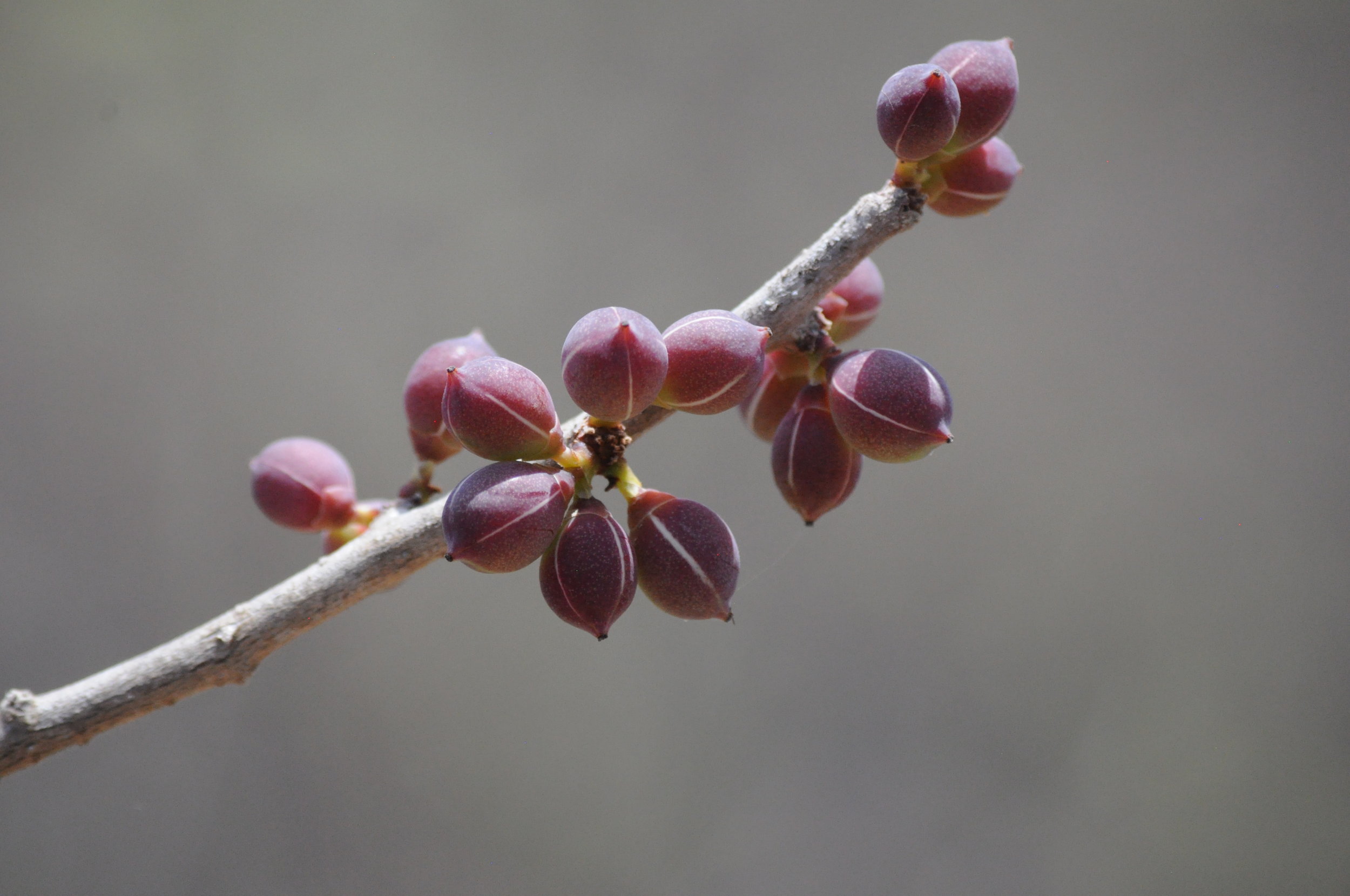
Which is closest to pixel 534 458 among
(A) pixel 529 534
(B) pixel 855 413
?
(A) pixel 529 534

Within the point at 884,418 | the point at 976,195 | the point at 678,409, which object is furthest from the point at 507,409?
the point at 976,195

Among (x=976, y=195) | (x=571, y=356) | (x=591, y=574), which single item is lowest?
(x=591, y=574)

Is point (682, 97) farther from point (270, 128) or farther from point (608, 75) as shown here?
point (270, 128)

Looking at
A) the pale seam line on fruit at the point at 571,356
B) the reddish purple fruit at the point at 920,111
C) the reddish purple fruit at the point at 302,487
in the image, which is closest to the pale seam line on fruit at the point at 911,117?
the reddish purple fruit at the point at 920,111

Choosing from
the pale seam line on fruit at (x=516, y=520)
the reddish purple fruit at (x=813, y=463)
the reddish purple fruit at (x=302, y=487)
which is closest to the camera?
the pale seam line on fruit at (x=516, y=520)

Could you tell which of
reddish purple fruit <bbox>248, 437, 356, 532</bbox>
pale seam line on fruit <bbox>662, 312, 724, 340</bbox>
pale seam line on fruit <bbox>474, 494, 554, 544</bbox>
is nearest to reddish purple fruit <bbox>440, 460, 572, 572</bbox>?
pale seam line on fruit <bbox>474, 494, 554, 544</bbox>

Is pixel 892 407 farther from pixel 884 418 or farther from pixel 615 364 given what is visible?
pixel 615 364

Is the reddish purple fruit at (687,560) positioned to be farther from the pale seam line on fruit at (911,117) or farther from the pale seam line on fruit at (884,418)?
the pale seam line on fruit at (911,117)
